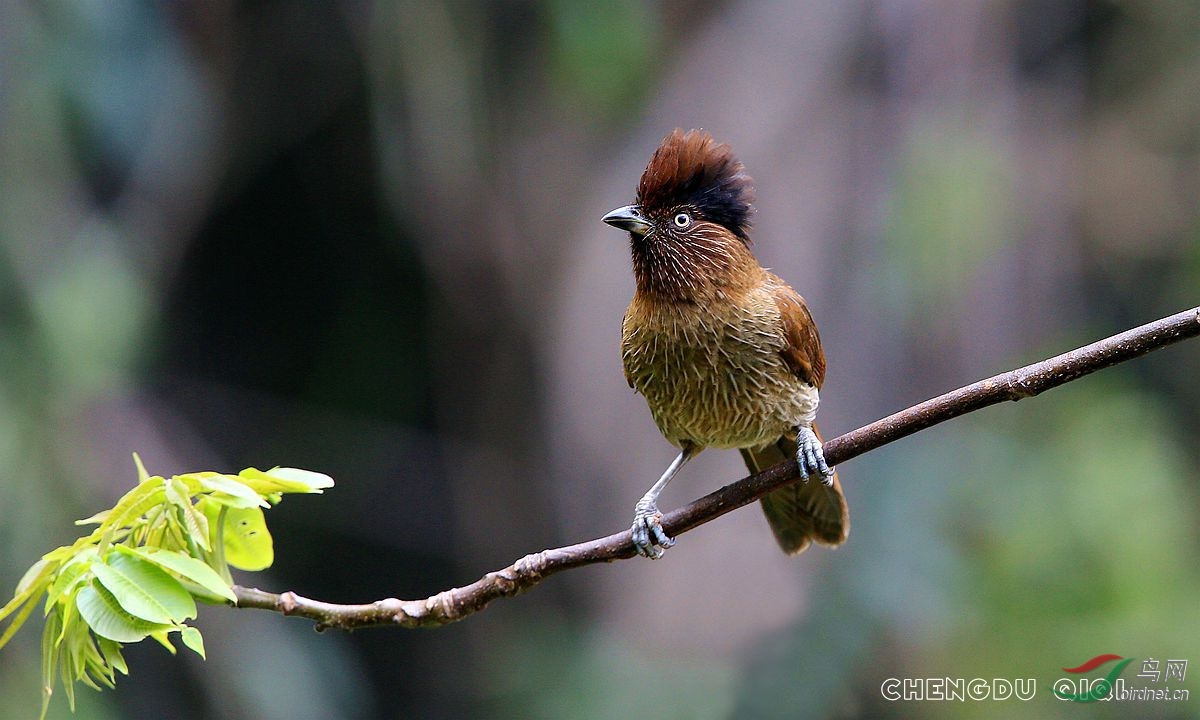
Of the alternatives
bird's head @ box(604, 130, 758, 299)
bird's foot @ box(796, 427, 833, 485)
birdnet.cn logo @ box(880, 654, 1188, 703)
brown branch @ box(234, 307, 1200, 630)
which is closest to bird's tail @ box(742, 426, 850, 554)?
bird's foot @ box(796, 427, 833, 485)

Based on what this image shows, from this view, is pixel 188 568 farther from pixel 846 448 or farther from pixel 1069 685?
pixel 1069 685

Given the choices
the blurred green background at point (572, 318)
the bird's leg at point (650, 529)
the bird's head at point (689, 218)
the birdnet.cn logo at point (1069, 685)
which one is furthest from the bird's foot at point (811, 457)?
the birdnet.cn logo at point (1069, 685)

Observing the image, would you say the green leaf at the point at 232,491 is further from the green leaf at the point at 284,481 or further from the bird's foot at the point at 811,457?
the bird's foot at the point at 811,457

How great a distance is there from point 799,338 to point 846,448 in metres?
1.01

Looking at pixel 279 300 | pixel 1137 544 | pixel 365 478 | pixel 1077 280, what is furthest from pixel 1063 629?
pixel 279 300

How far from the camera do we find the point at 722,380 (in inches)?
141

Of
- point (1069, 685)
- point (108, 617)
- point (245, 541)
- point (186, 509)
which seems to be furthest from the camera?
point (1069, 685)

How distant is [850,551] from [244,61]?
4912 millimetres

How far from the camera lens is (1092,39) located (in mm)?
8750

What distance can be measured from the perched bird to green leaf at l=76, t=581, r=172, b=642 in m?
1.81

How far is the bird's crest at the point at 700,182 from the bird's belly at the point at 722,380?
1.29 feet

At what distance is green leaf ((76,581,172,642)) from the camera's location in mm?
1827

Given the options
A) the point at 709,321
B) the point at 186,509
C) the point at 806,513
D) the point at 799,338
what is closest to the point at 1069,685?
the point at 806,513

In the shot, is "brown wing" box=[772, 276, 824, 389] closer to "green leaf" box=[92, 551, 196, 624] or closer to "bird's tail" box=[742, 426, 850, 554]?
"bird's tail" box=[742, 426, 850, 554]
